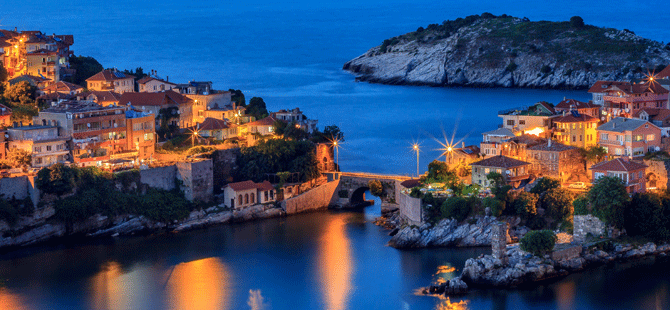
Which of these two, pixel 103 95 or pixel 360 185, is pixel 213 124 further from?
pixel 360 185

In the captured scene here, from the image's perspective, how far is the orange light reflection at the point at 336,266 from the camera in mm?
33188

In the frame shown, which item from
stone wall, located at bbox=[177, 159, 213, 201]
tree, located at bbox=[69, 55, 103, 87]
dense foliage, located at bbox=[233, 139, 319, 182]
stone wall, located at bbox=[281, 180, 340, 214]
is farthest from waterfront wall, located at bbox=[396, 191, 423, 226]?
tree, located at bbox=[69, 55, 103, 87]

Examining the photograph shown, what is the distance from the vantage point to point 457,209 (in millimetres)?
38625

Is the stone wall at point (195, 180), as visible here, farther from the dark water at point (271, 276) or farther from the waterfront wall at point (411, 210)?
the waterfront wall at point (411, 210)

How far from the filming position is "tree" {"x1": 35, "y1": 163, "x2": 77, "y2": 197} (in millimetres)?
39219

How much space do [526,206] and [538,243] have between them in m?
5.05

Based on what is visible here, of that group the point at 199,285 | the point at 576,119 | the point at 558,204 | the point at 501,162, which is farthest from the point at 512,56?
the point at 199,285

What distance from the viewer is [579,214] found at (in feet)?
122

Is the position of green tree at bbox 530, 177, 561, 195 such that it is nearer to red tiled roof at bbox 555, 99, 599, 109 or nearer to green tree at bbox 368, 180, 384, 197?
green tree at bbox 368, 180, 384, 197

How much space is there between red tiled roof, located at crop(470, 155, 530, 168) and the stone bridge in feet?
14.9

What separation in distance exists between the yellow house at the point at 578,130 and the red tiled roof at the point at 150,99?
1820cm

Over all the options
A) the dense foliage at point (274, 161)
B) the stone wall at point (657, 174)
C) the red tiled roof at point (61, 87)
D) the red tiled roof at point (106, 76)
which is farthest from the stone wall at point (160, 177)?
the stone wall at point (657, 174)

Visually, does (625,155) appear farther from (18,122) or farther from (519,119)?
(18,122)

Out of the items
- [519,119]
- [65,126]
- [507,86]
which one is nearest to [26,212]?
[65,126]
